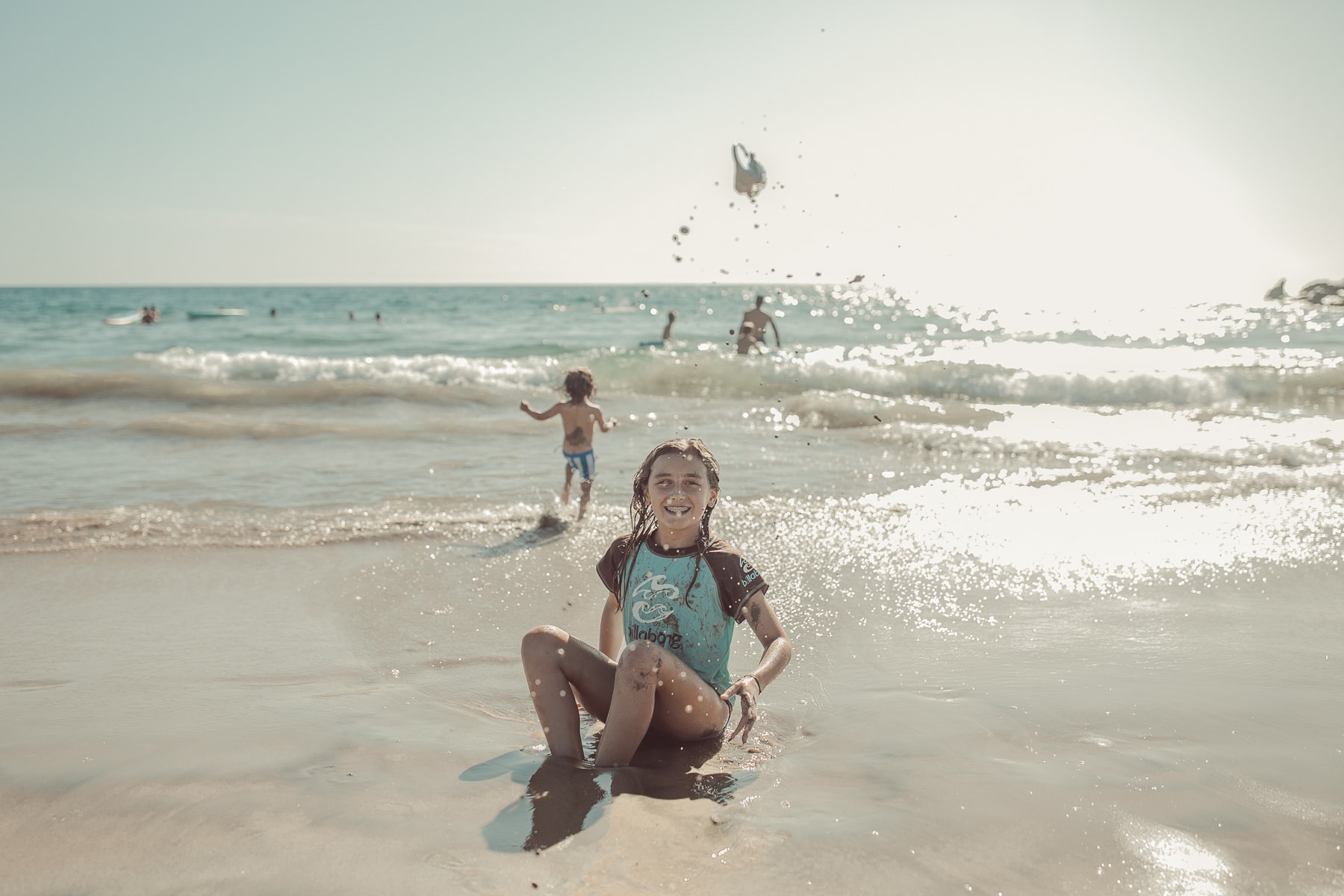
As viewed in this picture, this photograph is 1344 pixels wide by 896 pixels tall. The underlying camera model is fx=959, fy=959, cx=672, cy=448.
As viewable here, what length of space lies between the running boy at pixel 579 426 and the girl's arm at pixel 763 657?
4982 millimetres

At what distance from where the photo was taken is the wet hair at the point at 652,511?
3359mm

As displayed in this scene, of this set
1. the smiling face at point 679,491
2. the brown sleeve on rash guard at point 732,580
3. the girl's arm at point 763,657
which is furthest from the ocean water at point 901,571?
the smiling face at point 679,491

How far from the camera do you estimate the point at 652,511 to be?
3.52 meters

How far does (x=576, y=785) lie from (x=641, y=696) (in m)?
0.33

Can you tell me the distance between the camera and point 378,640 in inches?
188

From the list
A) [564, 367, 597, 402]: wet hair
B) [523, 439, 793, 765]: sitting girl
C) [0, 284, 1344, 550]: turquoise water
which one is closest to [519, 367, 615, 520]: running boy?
[564, 367, 597, 402]: wet hair

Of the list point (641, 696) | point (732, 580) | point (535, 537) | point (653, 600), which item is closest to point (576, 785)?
point (641, 696)

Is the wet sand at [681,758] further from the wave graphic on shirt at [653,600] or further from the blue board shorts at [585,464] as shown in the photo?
the blue board shorts at [585,464]

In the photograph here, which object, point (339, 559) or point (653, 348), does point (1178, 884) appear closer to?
point (339, 559)

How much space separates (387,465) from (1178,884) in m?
8.45

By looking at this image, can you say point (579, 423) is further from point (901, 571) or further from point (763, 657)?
point (763, 657)

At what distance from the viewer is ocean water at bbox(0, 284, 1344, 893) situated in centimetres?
272

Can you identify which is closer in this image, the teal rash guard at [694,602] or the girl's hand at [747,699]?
the girl's hand at [747,699]

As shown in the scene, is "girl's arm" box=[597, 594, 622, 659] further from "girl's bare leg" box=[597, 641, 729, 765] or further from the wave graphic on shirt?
"girl's bare leg" box=[597, 641, 729, 765]
